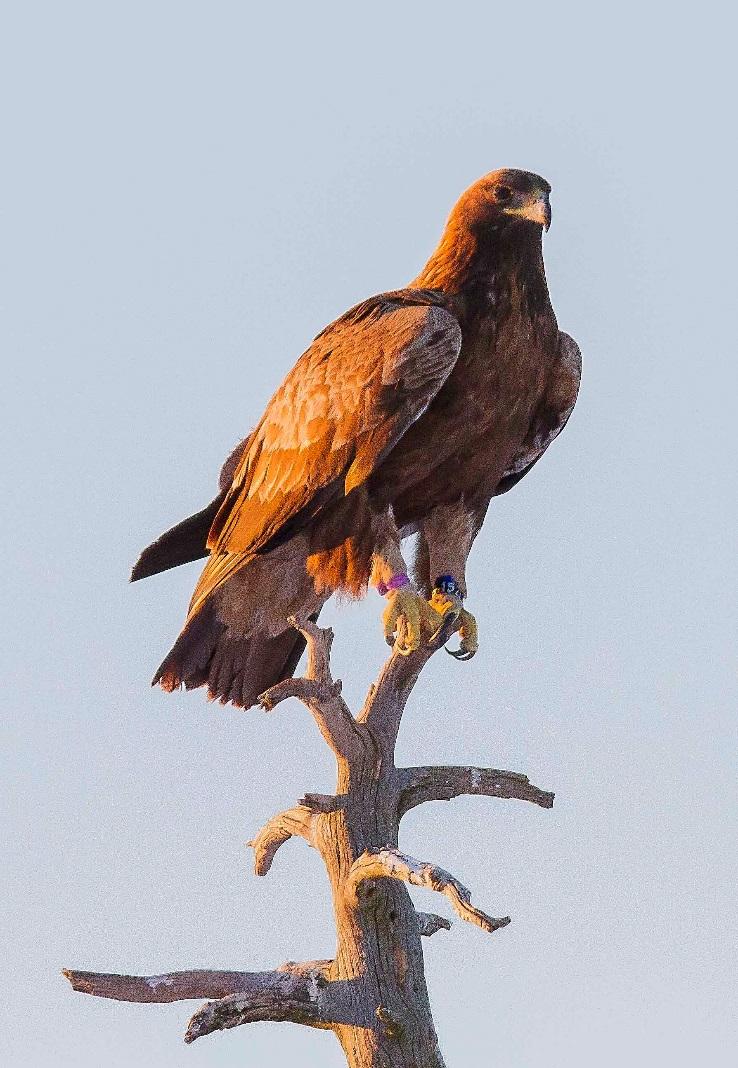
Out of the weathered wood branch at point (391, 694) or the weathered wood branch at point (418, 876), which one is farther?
the weathered wood branch at point (391, 694)

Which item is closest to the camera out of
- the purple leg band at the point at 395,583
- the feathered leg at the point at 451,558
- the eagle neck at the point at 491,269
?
the purple leg band at the point at 395,583

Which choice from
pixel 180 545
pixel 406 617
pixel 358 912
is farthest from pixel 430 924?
pixel 180 545

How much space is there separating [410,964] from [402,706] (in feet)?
3.63

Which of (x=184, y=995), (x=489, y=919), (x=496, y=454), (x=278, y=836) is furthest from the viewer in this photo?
(x=496, y=454)

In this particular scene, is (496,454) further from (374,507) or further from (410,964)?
(410,964)

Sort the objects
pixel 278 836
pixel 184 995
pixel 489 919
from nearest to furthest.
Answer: pixel 489 919 < pixel 184 995 < pixel 278 836

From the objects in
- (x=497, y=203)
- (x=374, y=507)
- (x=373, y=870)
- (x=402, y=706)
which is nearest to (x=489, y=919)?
(x=373, y=870)

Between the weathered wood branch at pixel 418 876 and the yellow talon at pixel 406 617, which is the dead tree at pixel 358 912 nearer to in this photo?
the weathered wood branch at pixel 418 876

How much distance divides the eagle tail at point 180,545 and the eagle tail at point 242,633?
19 centimetres

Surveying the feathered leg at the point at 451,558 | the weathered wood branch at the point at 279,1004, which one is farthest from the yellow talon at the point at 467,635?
the weathered wood branch at the point at 279,1004

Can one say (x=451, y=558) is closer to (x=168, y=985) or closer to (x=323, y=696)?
(x=323, y=696)

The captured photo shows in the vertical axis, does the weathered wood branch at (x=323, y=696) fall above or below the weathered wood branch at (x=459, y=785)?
above

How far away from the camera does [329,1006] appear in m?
7.55

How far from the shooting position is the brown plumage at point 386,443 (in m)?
8.45
